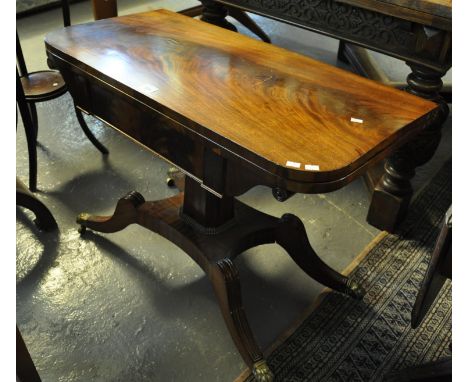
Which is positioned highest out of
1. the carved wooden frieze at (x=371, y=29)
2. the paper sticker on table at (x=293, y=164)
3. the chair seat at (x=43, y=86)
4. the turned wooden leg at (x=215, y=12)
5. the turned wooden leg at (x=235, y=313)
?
the carved wooden frieze at (x=371, y=29)

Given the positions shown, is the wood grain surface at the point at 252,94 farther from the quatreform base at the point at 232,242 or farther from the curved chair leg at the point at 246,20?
the curved chair leg at the point at 246,20

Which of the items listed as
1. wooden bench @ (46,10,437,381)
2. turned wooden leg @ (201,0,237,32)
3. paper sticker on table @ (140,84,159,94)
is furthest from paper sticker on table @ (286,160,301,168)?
turned wooden leg @ (201,0,237,32)

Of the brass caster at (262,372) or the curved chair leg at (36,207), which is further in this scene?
the curved chair leg at (36,207)

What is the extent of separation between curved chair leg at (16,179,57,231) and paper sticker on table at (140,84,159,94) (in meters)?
0.81

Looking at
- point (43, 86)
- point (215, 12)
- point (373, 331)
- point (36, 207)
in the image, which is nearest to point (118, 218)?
point (36, 207)

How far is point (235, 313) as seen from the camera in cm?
138

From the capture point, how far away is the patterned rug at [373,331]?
139cm

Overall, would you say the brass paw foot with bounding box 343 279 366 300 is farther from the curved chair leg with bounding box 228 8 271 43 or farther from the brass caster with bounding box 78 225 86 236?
the curved chair leg with bounding box 228 8 271 43

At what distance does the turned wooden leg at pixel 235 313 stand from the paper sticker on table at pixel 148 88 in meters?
0.53

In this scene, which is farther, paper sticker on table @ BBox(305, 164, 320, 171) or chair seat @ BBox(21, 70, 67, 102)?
chair seat @ BBox(21, 70, 67, 102)

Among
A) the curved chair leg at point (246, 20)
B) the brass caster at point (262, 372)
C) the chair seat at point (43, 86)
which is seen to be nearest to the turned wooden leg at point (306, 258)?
the brass caster at point (262, 372)

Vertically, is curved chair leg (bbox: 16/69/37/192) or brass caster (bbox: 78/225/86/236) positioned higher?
curved chair leg (bbox: 16/69/37/192)

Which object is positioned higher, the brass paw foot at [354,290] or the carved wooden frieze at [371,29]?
the carved wooden frieze at [371,29]

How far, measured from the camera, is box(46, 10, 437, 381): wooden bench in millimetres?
973
